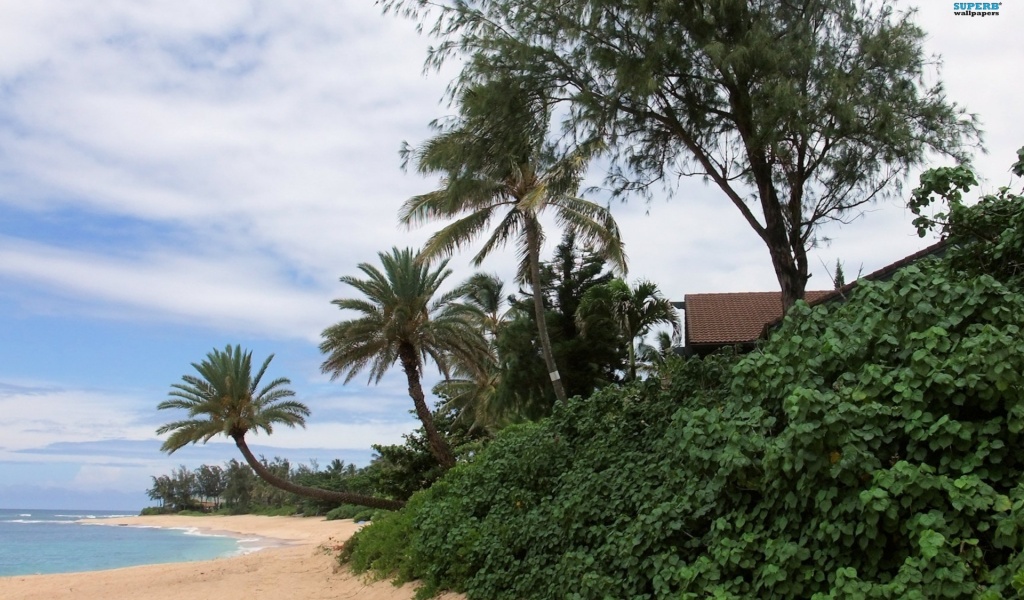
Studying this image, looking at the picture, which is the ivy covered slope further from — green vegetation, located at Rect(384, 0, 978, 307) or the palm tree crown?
the palm tree crown

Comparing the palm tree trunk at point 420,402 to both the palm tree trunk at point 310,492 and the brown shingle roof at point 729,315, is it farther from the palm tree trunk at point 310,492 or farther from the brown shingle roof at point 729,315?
the brown shingle roof at point 729,315

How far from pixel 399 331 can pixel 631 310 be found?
7.47 meters

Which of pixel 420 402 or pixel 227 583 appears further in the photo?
pixel 420 402

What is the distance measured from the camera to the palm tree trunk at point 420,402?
23578 millimetres

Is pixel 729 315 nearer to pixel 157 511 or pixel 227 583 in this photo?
pixel 227 583

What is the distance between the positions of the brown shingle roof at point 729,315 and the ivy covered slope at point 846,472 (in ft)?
56.3

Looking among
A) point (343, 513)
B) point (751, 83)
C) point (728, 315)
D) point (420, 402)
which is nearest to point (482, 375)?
point (420, 402)

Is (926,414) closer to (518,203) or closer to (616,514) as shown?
(616,514)

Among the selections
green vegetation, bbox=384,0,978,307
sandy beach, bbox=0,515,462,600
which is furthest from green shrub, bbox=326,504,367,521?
green vegetation, bbox=384,0,978,307

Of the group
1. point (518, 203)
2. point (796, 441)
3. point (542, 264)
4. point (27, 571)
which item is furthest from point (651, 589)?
point (27, 571)

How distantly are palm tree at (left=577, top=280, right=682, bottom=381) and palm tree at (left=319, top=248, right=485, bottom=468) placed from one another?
171 inches

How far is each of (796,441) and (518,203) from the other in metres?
16.6

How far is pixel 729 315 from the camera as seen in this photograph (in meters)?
27.4

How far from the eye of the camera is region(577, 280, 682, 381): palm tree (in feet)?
83.9
